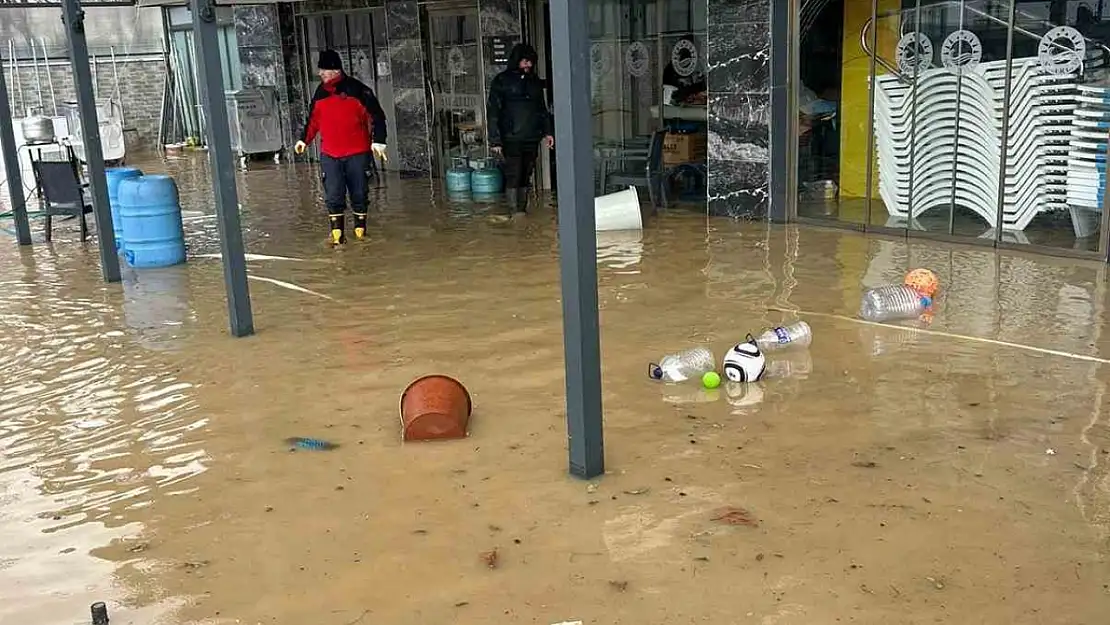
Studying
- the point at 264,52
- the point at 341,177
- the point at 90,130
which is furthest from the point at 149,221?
the point at 264,52

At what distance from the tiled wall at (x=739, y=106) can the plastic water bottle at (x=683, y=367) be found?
4.95 meters

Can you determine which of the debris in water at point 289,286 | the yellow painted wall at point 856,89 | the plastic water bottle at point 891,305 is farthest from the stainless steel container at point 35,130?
the plastic water bottle at point 891,305

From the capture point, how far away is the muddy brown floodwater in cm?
356

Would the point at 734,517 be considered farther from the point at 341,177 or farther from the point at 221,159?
the point at 341,177

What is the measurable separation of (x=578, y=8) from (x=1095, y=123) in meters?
5.93

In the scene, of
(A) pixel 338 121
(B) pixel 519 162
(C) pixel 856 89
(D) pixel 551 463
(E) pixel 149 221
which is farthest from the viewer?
(B) pixel 519 162

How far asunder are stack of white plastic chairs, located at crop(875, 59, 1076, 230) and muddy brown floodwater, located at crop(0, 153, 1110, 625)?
918 millimetres

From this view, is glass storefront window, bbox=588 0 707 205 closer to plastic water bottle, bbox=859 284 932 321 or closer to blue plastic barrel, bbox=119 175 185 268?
plastic water bottle, bbox=859 284 932 321

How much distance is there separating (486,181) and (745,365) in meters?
7.96

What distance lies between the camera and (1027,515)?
3953 mm

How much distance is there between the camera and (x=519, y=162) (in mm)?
11289

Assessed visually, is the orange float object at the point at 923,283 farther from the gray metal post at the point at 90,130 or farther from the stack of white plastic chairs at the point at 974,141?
the gray metal post at the point at 90,130

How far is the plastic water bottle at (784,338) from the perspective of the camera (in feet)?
20.0

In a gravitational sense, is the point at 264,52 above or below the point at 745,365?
above
